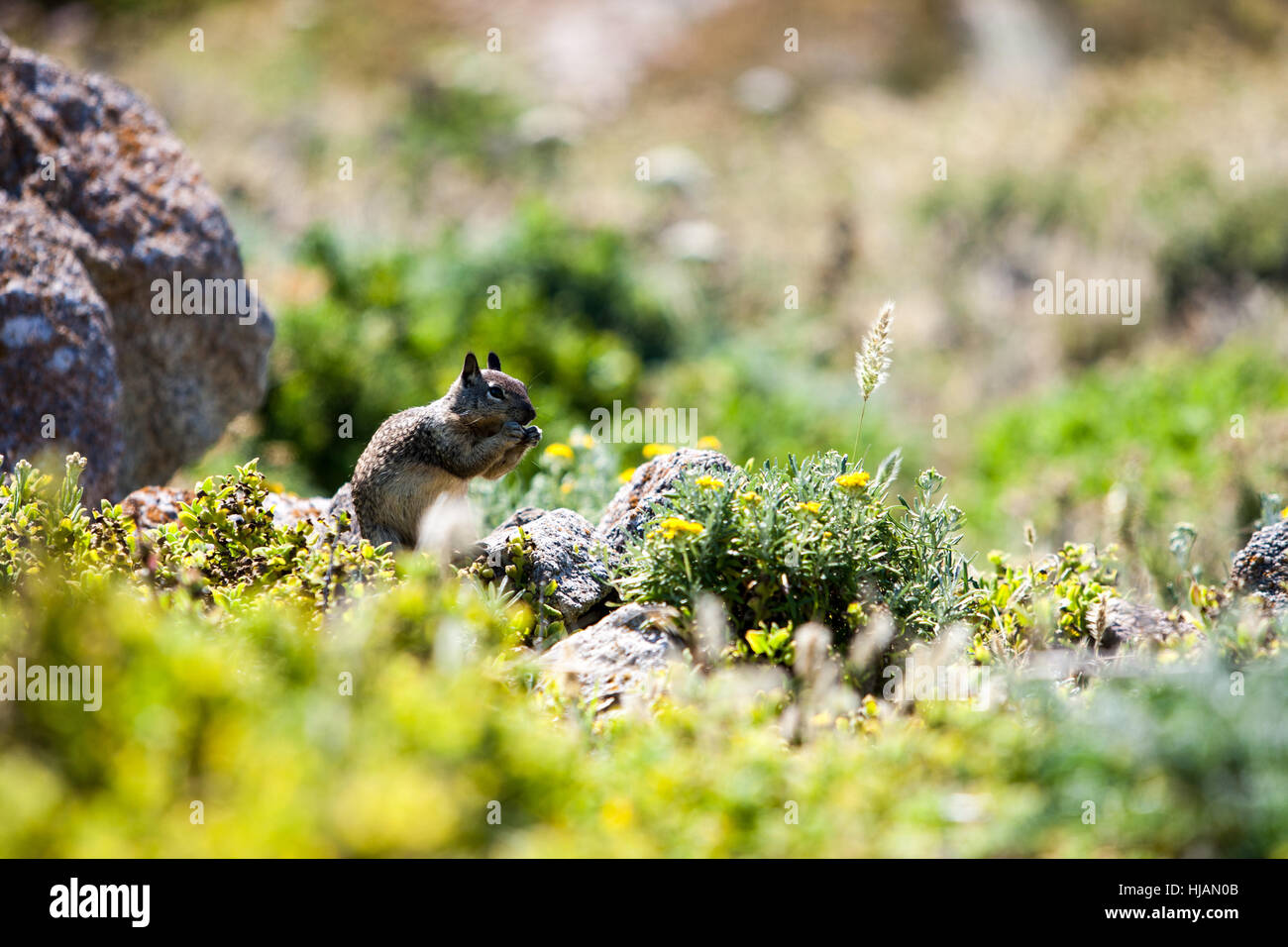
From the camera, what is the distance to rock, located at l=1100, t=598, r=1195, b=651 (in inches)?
166

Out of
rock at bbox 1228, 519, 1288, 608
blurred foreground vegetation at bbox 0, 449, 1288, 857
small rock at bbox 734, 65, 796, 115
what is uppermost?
small rock at bbox 734, 65, 796, 115

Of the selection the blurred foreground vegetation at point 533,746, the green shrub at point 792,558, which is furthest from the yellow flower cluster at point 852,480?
the blurred foreground vegetation at point 533,746

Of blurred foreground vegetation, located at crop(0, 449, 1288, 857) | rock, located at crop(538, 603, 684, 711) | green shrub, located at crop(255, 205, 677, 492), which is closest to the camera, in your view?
blurred foreground vegetation, located at crop(0, 449, 1288, 857)

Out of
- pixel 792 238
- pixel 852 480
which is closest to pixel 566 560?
pixel 852 480

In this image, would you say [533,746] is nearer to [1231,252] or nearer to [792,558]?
[792,558]

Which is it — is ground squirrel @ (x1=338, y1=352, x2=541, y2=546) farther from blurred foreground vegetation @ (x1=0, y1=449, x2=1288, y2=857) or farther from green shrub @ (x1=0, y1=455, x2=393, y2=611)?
blurred foreground vegetation @ (x1=0, y1=449, x2=1288, y2=857)

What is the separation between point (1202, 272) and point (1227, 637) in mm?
10966

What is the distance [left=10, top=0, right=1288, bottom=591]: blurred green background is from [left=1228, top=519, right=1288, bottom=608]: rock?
1.47 meters

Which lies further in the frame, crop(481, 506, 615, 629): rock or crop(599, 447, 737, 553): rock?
crop(599, 447, 737, 553): rock

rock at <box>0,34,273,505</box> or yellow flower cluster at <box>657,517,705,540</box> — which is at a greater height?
rock at <box>0,34,273,505</box>

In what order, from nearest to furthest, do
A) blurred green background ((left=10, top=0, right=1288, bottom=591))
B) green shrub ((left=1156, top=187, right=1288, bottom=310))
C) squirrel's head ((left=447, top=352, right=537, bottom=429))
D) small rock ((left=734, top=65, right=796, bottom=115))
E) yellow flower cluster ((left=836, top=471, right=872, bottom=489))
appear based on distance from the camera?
yellow flower cluster ((left=836, top=471, right=872, bottom=489))
squirrel's head ((left=447, top=352, right=537, bottom=429))
blurred green background ((left=10, top=0, right=1288, bottom=591))
green shrub ((left=1156, top=187, right=1288, bottom=310))
small rock ((left=734, top=65, right=796, bottom=115))

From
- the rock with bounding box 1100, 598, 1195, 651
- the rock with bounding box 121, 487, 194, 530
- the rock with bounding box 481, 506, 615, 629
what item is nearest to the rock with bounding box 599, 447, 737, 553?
the rock with bounding box 481, 506, 615, 629

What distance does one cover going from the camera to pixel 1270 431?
345 inches

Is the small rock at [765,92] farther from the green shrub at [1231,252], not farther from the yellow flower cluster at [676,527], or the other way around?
the yellow flower cluster at [676,527]
